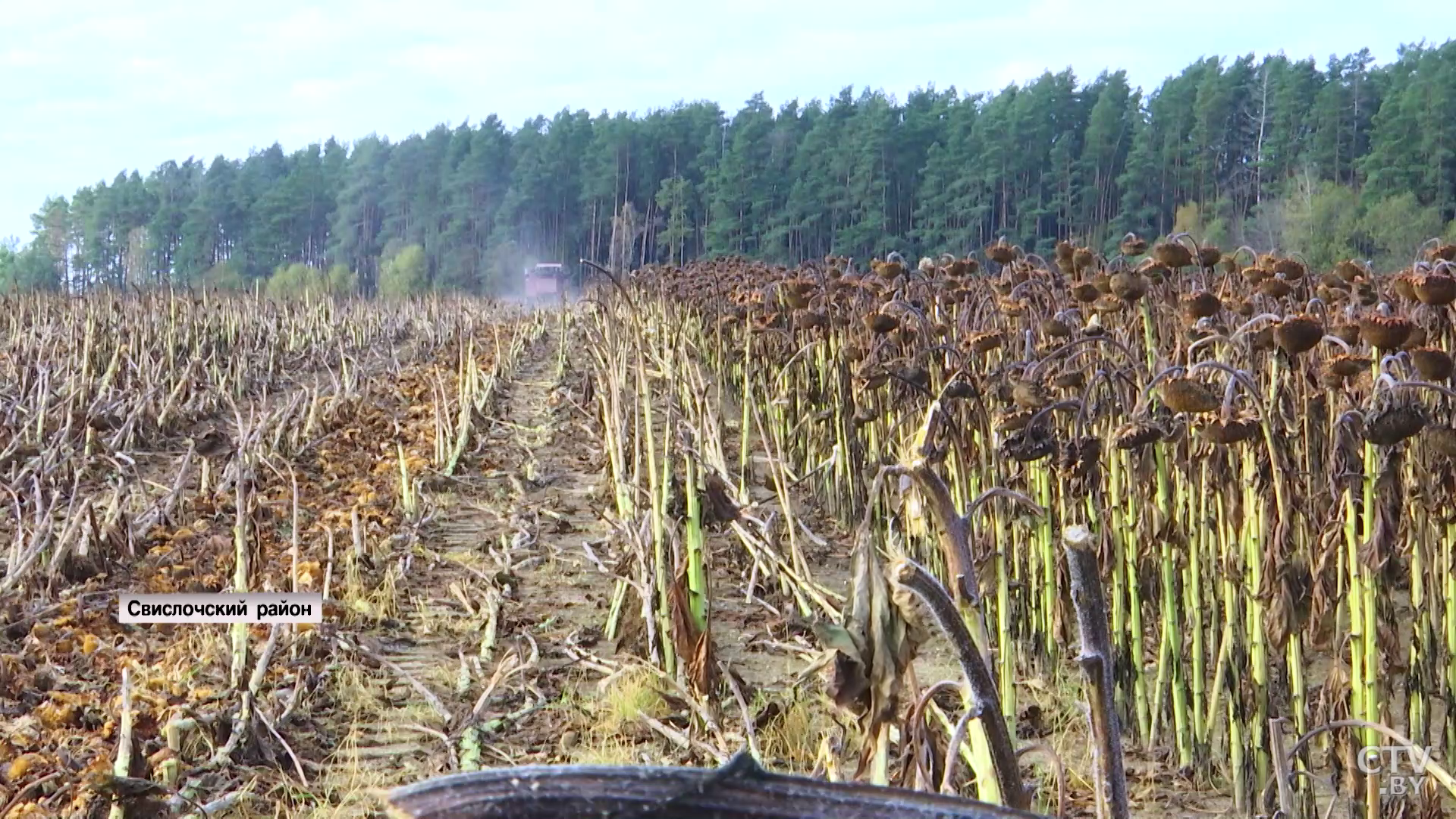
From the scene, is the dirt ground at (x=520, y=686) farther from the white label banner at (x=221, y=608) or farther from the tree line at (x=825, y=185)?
the tree line at (x=825, y=185)

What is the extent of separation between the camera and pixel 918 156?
2151 inches

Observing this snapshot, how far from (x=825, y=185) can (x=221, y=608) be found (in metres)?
52.4

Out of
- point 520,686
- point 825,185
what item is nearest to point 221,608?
point 520,686

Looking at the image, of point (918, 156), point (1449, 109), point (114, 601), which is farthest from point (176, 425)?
point (918, 156)

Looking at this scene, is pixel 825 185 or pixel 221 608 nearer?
pixel 221 608

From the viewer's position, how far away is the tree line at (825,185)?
38.7m

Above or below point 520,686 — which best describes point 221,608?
above

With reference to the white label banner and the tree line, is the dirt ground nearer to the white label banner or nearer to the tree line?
the white label banner

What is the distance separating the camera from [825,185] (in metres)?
54.7

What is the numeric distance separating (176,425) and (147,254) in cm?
5852

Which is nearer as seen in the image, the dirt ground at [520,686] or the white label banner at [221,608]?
the dirt ground at [520,686]

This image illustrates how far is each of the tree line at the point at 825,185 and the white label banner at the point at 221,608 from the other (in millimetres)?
29546

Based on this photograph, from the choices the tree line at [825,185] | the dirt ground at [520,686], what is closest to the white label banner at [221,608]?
the dirt ground at [520,686]

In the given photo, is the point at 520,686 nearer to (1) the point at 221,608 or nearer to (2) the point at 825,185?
(1) the point at 221,608
